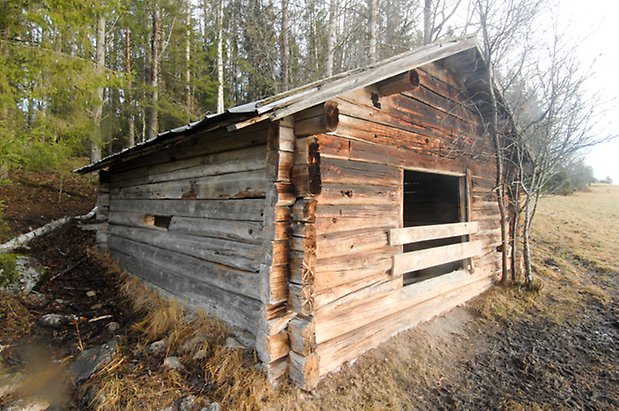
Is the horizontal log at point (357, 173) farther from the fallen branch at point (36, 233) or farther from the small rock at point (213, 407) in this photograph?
the fallen branch at point (36, 233)

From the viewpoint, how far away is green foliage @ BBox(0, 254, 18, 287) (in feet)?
17.1

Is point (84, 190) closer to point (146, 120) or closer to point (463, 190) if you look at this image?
point (146, 120)

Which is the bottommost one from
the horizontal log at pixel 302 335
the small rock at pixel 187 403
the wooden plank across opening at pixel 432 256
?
the small rock at pixel 187 403

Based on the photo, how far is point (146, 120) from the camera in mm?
16094

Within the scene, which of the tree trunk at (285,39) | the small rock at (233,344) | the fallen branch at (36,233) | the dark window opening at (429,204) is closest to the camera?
the small rock at (233,344)

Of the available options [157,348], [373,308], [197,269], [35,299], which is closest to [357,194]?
[373,308]

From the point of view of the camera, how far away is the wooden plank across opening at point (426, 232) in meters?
4.44

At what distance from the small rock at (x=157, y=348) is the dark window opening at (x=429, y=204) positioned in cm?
517

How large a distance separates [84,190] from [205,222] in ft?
33.7

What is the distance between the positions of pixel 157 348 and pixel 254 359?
→ 4.45ft

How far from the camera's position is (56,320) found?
15.5 ft

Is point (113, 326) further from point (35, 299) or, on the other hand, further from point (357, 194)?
point (357, 194)

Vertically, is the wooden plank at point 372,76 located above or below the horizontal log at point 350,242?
above

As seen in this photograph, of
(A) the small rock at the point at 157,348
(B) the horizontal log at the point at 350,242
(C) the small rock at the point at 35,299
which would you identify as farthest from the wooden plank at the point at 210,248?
(C) the small rock at the point at 35,299
